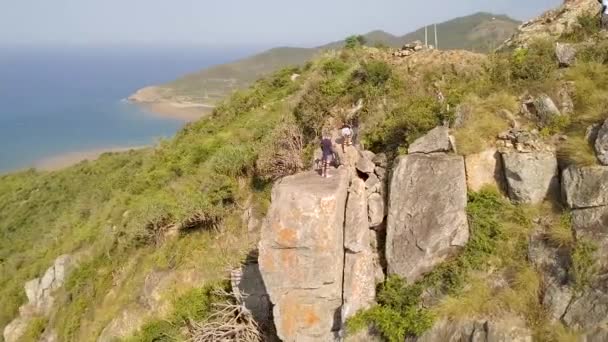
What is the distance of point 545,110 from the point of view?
30.1 ft

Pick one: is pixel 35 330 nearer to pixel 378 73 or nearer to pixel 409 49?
pixel 378 73

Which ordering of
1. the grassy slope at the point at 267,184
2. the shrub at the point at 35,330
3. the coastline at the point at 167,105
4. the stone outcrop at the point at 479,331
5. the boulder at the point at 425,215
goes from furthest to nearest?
the coastline at the point at 167,105
the shrub at the point at 35,330
the boulder at the point at 425,215
the grassy slope at the point at 267,184
the stone outcrop at the point at 479,331

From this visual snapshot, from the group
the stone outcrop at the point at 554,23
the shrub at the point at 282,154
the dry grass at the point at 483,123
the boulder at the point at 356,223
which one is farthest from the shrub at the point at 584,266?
the stone outcrop at the point at 554,23

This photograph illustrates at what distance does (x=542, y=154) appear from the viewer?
8445mm

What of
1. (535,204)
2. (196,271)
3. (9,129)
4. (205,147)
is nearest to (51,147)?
(9,129)

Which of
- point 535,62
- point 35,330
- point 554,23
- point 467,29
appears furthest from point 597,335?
point 467,29

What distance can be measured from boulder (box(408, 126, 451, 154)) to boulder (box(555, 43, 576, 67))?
11.2ft

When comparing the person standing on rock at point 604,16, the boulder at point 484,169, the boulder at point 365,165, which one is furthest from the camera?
the person standing on rock at point 604,16

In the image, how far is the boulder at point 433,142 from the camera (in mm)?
9121

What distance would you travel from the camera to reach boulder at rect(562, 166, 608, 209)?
7.51 meters

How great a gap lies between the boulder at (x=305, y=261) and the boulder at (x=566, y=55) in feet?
19.3

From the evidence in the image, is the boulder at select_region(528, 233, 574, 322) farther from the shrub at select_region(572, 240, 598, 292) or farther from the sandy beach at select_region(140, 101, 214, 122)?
the sandy beach at select_region(140, 101, 214, 122)

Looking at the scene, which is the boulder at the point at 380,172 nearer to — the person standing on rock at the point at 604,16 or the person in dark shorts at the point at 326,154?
the person in dark shorts at the point at 326,154

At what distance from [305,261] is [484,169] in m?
3.73
